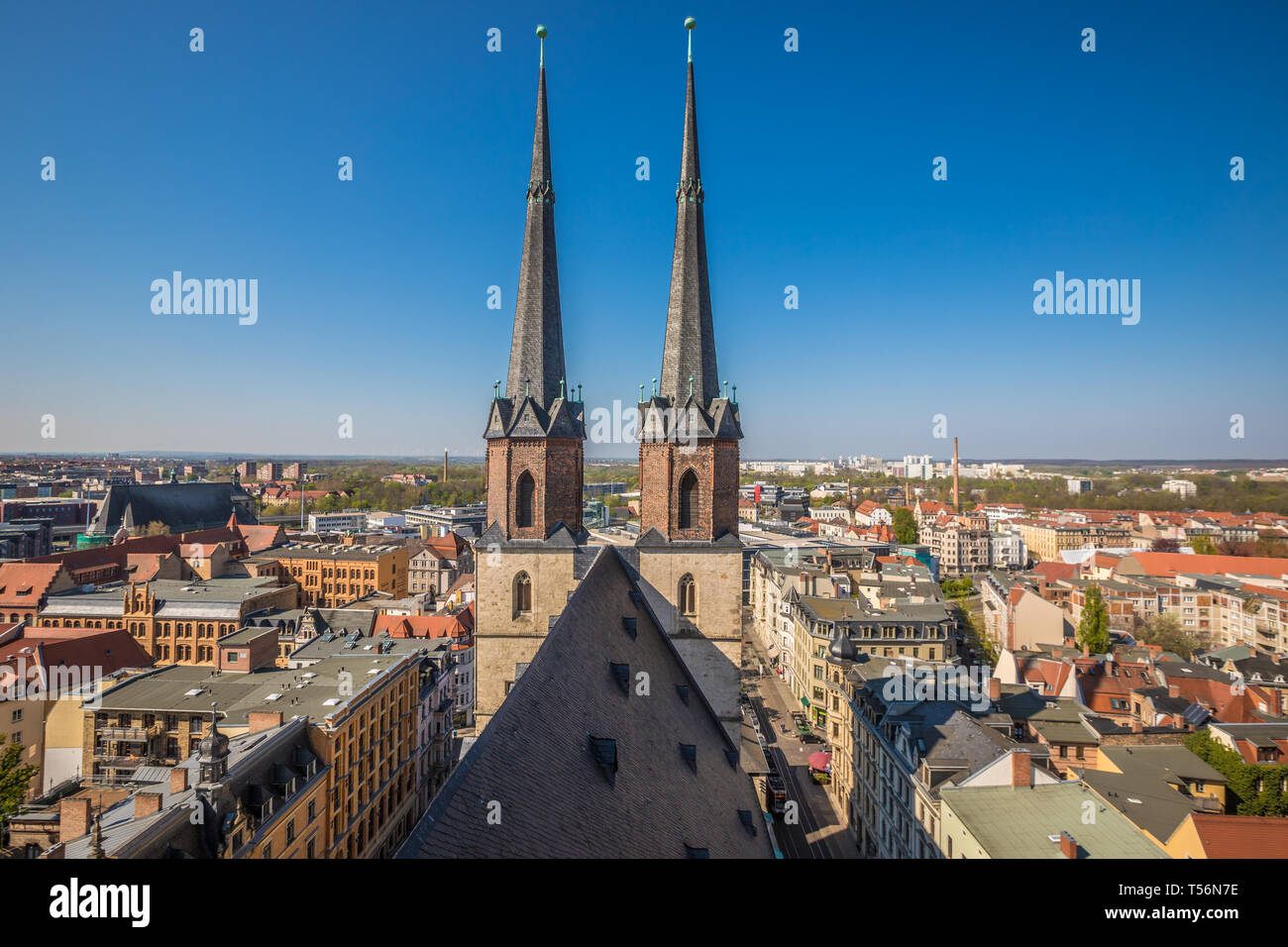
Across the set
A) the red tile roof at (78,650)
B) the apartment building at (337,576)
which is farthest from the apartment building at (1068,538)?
the red tile roof at (78,650)

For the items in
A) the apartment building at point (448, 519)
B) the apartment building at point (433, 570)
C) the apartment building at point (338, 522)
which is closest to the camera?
the apartment building at point (433, 570)

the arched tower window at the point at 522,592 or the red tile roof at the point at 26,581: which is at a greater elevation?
the arched tower window at the point at 522,592

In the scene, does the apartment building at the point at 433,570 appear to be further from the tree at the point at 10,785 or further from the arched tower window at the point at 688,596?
the arched tower window at the point at 688,596

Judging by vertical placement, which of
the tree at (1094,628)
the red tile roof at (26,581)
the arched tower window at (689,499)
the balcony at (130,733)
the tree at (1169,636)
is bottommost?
the tree at (1169,636)

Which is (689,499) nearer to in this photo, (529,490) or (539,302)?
(529,490)

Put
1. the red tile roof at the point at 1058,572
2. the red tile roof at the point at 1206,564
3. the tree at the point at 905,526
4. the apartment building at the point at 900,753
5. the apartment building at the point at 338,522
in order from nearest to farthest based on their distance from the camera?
the apartment building at the point at 900,753, the red tile roof at the point at 1206,564, the red tile roof at the point at 1058,572, the tree at the point at 905,526, the apartment building at the point at 338,522

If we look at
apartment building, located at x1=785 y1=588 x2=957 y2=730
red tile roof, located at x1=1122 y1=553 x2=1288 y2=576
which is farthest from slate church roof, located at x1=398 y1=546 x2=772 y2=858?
red tile roof, located at x1=1122 y1=553 x2=1288 y2=576

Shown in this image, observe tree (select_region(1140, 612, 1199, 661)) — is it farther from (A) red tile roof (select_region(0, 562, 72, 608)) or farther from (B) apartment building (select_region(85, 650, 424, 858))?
(A) red tile roof (select_region(0, 562, 72, 608))

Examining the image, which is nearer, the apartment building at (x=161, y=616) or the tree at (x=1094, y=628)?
the apartment building at (x=161, y=616)
